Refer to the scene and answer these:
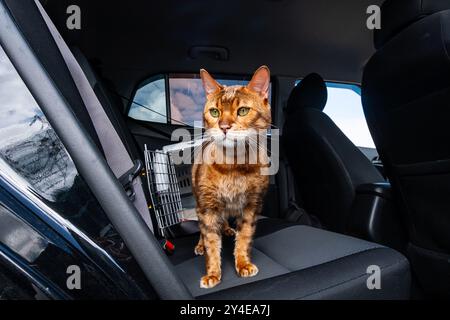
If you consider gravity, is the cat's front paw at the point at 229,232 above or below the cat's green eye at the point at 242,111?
below

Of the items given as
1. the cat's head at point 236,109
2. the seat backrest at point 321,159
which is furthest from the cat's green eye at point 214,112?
the seat backrest at point 321,159

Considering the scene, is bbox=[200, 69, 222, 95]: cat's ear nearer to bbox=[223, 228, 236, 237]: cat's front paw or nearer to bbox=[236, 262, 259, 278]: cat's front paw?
bbox=[223, 228, 236, 237]: cat's front paw

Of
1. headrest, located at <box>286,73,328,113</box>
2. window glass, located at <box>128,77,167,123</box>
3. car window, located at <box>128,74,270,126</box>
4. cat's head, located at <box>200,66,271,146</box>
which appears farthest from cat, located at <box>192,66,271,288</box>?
window glass, located at <box>128,77,167,123</box>

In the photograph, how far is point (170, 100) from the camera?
2.82m

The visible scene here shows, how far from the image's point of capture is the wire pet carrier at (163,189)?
1.68 metres

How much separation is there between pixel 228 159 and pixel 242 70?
182 centimetres

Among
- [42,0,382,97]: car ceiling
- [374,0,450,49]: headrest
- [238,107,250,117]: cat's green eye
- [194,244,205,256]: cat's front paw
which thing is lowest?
[194,244,205,256]: cat's front paw

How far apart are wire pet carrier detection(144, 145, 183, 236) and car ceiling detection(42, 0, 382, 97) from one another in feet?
3.51

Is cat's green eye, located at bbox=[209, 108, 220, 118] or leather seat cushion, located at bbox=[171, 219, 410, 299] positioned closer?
leather seat cushion, located at bbox=[171, 219, 410, 299]

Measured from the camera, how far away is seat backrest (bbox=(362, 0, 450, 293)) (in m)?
0.97

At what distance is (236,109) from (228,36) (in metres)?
1.49

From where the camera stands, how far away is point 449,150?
980 millimetres

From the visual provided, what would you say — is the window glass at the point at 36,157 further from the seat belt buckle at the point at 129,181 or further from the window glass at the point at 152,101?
the window glass at the point at 152,101

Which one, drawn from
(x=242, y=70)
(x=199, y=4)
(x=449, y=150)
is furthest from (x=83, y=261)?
(x=242, y=70)
